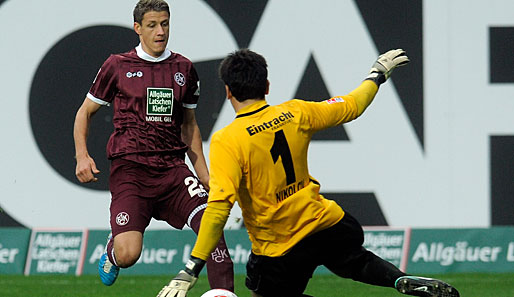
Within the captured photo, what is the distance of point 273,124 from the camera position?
5.50 metres

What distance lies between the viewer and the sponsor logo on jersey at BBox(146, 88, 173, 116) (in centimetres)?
685

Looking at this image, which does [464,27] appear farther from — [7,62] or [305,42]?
[7,62]

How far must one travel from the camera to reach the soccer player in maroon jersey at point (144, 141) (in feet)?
22.2

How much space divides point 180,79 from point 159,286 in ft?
12.6

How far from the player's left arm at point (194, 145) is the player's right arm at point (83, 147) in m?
0.67

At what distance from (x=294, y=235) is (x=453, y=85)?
6926 mm

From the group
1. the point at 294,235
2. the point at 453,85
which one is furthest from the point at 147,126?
the point at 453,85

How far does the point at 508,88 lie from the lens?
12133 mm

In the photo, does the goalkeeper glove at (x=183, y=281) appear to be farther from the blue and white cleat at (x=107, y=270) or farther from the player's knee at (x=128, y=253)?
the blue and white cleat at (x=107, y=270)

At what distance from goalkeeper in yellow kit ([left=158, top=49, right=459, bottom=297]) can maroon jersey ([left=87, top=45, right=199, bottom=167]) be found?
53.9 inches

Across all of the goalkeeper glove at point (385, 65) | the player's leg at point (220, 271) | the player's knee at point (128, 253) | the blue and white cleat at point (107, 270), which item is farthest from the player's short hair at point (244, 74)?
the blue and white cleat at point (107, 270)

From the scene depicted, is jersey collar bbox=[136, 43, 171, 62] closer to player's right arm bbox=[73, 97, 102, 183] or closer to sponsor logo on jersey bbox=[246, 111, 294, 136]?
player's right arm bbox=[73, 97, 102, 183]

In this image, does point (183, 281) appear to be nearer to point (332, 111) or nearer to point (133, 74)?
point (332, 111)

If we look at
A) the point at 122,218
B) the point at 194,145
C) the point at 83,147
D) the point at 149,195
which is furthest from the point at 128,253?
the point at 194,145
